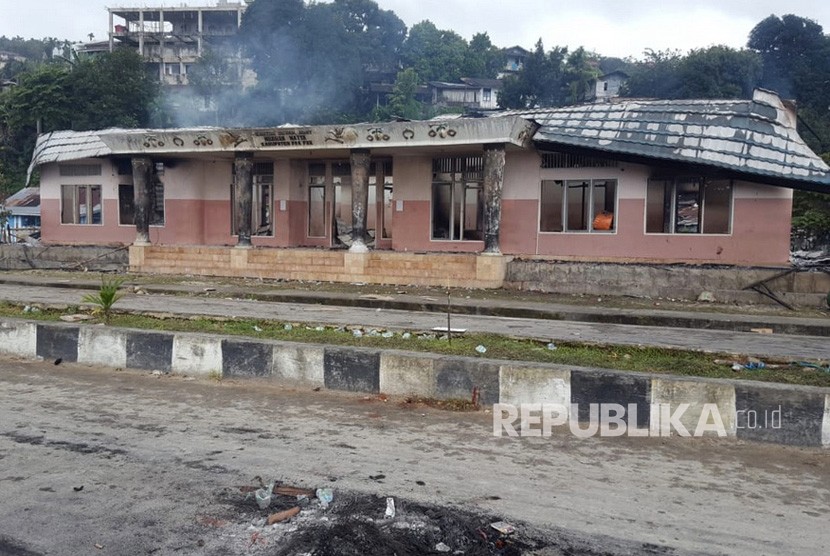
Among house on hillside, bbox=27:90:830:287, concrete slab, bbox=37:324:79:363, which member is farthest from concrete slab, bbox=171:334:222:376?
house on hillside, bbox=27:90:830:287

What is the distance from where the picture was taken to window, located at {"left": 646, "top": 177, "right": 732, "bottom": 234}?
50.1ft

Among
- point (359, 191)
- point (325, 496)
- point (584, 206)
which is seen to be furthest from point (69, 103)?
point (325, 496)

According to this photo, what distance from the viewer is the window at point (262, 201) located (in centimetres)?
2059

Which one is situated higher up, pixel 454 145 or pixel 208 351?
pixel 454 145

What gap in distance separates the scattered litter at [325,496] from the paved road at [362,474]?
17 centimetres

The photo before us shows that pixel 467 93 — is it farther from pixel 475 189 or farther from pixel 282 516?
pixel 282 516

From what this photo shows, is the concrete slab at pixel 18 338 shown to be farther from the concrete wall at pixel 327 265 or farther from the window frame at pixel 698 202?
the window frame at pixel 698 202

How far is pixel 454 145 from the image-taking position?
15758 millimetres

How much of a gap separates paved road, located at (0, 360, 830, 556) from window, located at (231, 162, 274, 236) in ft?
48.1

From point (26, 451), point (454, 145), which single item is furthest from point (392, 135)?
point (26, 451)

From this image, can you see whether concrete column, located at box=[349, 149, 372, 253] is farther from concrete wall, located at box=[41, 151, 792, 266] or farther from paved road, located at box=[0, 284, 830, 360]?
paved road, located at box=[0, 284, 830, 360]

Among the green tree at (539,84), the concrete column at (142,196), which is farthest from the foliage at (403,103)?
the concrete column at (142,196)

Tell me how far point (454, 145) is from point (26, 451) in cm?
1229

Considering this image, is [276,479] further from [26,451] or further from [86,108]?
[86,108]
